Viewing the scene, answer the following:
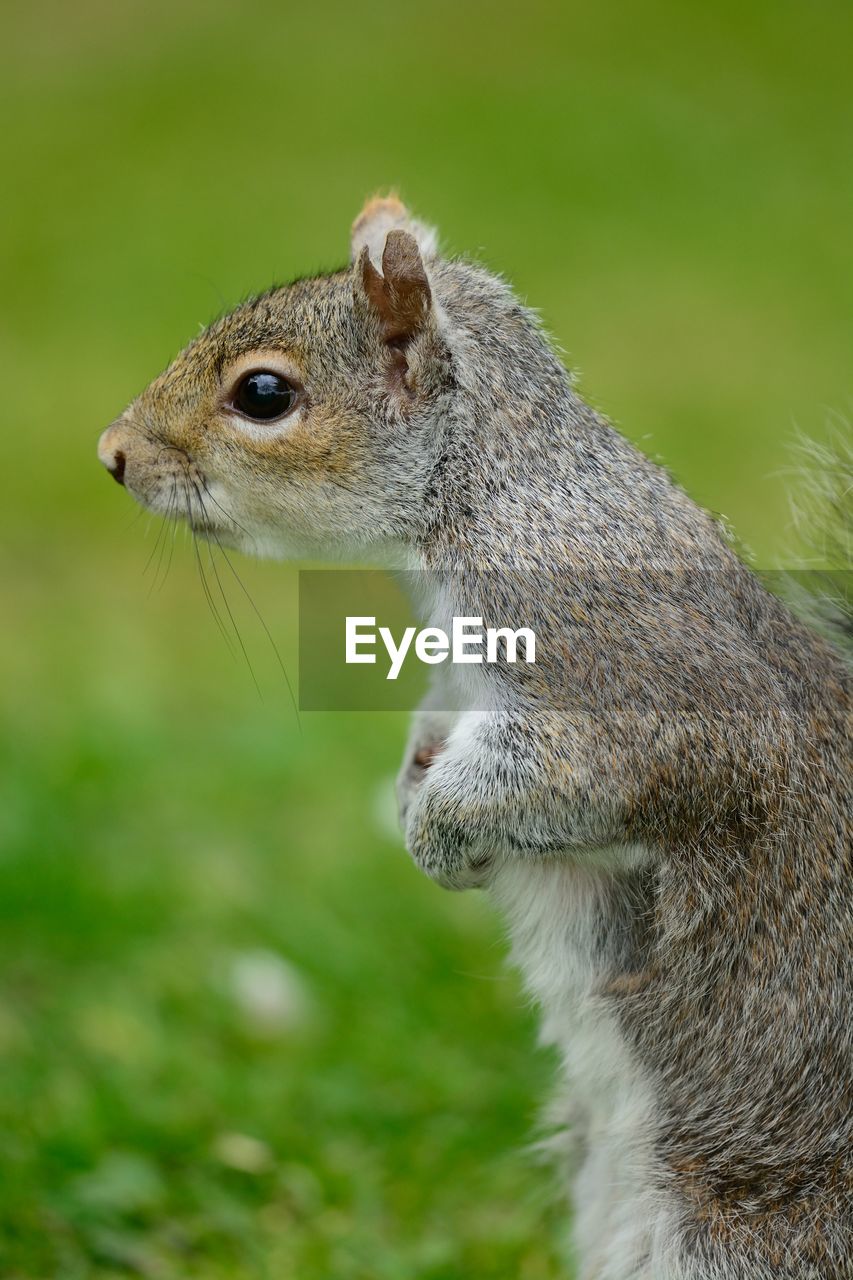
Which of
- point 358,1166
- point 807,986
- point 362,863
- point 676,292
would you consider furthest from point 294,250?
point 807,986

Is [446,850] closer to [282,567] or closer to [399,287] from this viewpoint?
[399,287]

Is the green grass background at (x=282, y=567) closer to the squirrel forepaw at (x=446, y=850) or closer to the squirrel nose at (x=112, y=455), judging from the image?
the squirrel nose at (x=112, y=455)

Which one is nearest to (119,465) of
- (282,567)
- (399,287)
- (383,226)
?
(399,287)

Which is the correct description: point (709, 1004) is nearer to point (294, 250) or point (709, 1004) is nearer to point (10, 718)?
point (10, 718)

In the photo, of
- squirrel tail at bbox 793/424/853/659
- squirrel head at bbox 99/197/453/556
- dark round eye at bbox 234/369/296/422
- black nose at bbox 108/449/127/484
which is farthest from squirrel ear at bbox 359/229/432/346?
squirrel tail at bbox 793/424/853/659

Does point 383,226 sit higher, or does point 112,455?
point 383,226

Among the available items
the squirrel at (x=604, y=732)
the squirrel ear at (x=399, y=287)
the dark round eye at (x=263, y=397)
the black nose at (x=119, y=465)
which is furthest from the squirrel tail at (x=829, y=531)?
the black nose at (x=119, y=465)

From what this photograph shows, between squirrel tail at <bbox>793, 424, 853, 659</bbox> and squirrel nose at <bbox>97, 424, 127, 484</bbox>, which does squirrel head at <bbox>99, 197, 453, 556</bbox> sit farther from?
squirrel tail at <bbox>793, 424, 853, 659</bbox>
